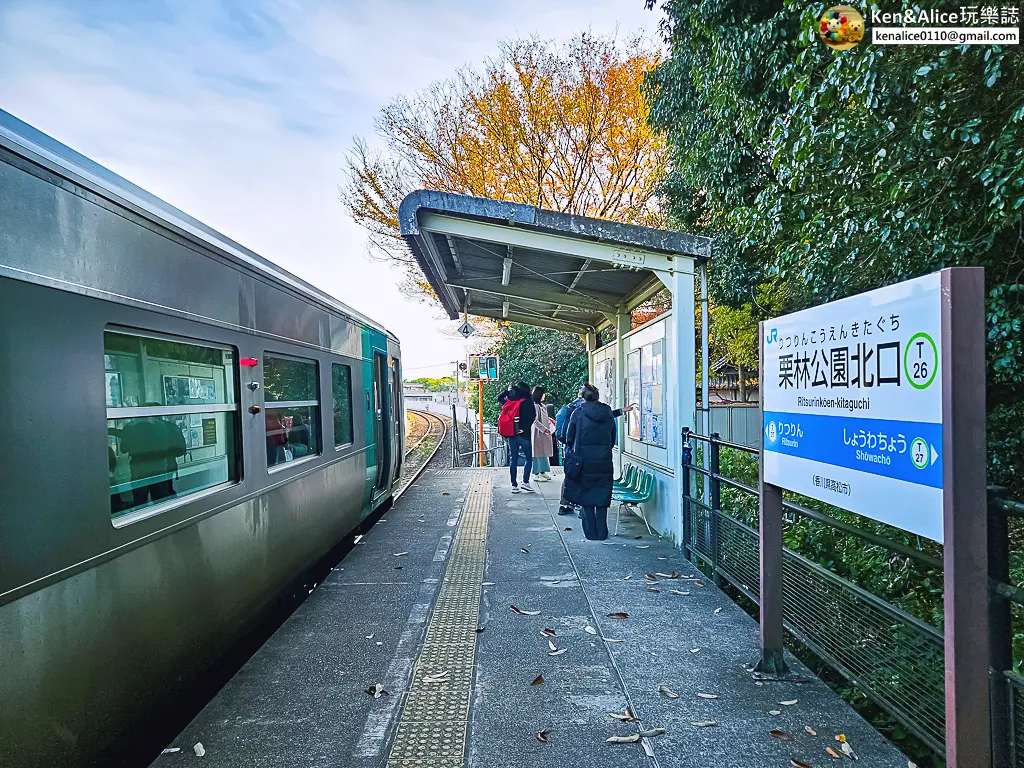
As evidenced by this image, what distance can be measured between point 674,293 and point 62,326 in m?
4.70

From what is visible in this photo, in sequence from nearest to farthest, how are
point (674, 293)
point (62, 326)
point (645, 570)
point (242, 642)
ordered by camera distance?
point (62, 326) < point (242, 642) < point (645, 570) < point (674, 293)

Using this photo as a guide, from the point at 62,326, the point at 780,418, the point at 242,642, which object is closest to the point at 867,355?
the point at 780,418

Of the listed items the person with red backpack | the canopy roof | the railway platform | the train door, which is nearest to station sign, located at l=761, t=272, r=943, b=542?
the railway platform


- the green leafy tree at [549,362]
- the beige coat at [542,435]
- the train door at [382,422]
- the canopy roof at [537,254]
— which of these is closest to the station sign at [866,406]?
the canopy roof at [537,254]

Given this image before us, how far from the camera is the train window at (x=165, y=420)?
9.09ft

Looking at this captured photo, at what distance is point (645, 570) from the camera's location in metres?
5.50

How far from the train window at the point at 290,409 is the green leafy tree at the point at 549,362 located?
40.3 feet

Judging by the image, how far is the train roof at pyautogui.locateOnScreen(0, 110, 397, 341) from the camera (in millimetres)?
2291

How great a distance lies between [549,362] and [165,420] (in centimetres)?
1540

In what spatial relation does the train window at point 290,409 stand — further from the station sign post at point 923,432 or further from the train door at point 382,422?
the station sign post at point 923,432

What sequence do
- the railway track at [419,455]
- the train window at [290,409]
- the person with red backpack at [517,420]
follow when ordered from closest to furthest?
the train window at [290,409]
the person with red backpack at [517,420]
the railway track at [419,455]

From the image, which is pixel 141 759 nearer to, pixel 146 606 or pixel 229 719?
pixel 229 719

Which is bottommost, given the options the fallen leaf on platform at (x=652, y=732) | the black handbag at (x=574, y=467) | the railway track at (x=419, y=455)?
the railway track at (x=419, y=455)

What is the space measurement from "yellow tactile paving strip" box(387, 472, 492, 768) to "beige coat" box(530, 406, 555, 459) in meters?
4.46
